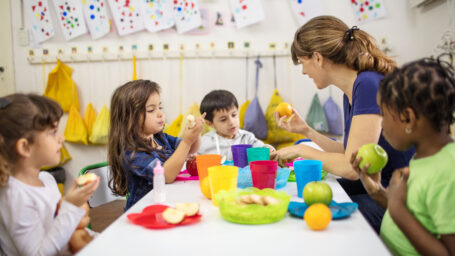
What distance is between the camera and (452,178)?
87 centimetres

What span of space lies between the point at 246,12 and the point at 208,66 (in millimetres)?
599

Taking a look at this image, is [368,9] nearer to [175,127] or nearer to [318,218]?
[175,127]

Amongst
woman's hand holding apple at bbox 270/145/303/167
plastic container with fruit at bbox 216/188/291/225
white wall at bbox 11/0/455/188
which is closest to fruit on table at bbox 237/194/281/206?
plastic container with fruit at bbox 216/188/291/225

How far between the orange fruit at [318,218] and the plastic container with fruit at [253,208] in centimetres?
9

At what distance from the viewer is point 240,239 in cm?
88

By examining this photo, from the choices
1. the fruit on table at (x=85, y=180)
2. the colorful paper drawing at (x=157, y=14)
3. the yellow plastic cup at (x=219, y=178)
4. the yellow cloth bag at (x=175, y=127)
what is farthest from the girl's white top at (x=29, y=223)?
the colorful paper drawing at (x=157, y=14)

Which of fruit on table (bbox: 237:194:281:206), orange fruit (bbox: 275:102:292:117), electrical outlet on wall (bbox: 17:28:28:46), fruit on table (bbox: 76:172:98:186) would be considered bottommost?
fruit on table (bbox: 237:194:281:206)

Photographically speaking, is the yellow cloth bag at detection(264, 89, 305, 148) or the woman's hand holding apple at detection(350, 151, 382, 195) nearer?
the woman's hand holding apple at detection(350, 151, 382, 195)

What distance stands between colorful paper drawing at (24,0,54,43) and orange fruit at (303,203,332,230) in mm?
3467

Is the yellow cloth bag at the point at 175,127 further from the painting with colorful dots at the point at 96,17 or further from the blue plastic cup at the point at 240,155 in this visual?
the blue plastic cup at the point at 240,155

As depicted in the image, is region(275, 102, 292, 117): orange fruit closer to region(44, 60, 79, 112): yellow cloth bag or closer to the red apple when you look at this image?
the red apple

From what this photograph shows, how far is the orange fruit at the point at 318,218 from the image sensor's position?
2.97ft

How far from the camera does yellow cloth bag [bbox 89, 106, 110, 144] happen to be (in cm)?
348

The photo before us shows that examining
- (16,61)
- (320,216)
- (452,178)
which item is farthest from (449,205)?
(16,61)
